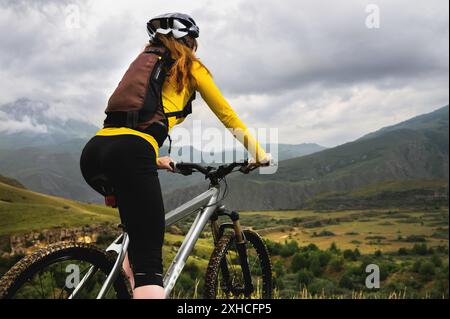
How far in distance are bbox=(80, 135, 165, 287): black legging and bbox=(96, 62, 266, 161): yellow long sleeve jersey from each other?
0.25 ft

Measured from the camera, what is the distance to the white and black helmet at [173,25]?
3641 mm

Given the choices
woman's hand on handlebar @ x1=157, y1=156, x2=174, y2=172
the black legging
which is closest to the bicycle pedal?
the black legging

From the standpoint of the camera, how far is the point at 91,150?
3.31 metres

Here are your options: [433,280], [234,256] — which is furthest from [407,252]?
[234,256]

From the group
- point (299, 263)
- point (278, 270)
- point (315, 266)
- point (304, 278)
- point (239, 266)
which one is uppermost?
point (239, 266)

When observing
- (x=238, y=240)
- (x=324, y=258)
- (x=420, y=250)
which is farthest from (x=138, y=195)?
(x=420, y=250)

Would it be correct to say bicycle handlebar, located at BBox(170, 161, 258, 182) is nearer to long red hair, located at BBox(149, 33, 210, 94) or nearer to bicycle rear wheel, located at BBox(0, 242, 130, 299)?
long red hair, located at BBox(149, 33, 210, 94)

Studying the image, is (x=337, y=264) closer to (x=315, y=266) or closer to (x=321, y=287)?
(x=315, y=266)

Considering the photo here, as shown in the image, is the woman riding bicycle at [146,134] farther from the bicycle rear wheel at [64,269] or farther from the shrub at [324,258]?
the shrub at [324,258]

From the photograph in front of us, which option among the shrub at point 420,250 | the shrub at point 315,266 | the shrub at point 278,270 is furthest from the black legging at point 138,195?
the shrub at point 420,250

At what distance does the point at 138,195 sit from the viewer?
10.4 ft

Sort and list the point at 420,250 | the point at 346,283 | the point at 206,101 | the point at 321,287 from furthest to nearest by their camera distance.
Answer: the point at 420,250, the point at 346,283, the point at 321,287, the point at 206,101

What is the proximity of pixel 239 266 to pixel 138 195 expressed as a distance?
2.43m
